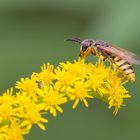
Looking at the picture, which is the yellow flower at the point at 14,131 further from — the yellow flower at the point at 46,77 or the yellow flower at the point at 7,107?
A: the yellow flower at the point at 46,77

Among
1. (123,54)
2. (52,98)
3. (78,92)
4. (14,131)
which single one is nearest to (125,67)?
(123,54)

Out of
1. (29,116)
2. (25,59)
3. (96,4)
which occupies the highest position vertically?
(96,4)

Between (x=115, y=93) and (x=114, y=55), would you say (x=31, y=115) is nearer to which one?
(x=115, y=93)

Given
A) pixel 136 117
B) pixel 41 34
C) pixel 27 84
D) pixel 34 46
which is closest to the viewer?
pixel 27 84

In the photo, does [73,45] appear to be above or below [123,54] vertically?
above

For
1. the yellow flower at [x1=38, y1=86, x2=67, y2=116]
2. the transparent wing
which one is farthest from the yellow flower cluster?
the transparent wing

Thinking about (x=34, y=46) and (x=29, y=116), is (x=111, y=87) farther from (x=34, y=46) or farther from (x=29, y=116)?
(x=34, y=46)

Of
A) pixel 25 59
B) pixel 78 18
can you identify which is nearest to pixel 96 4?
pixel 78 18
